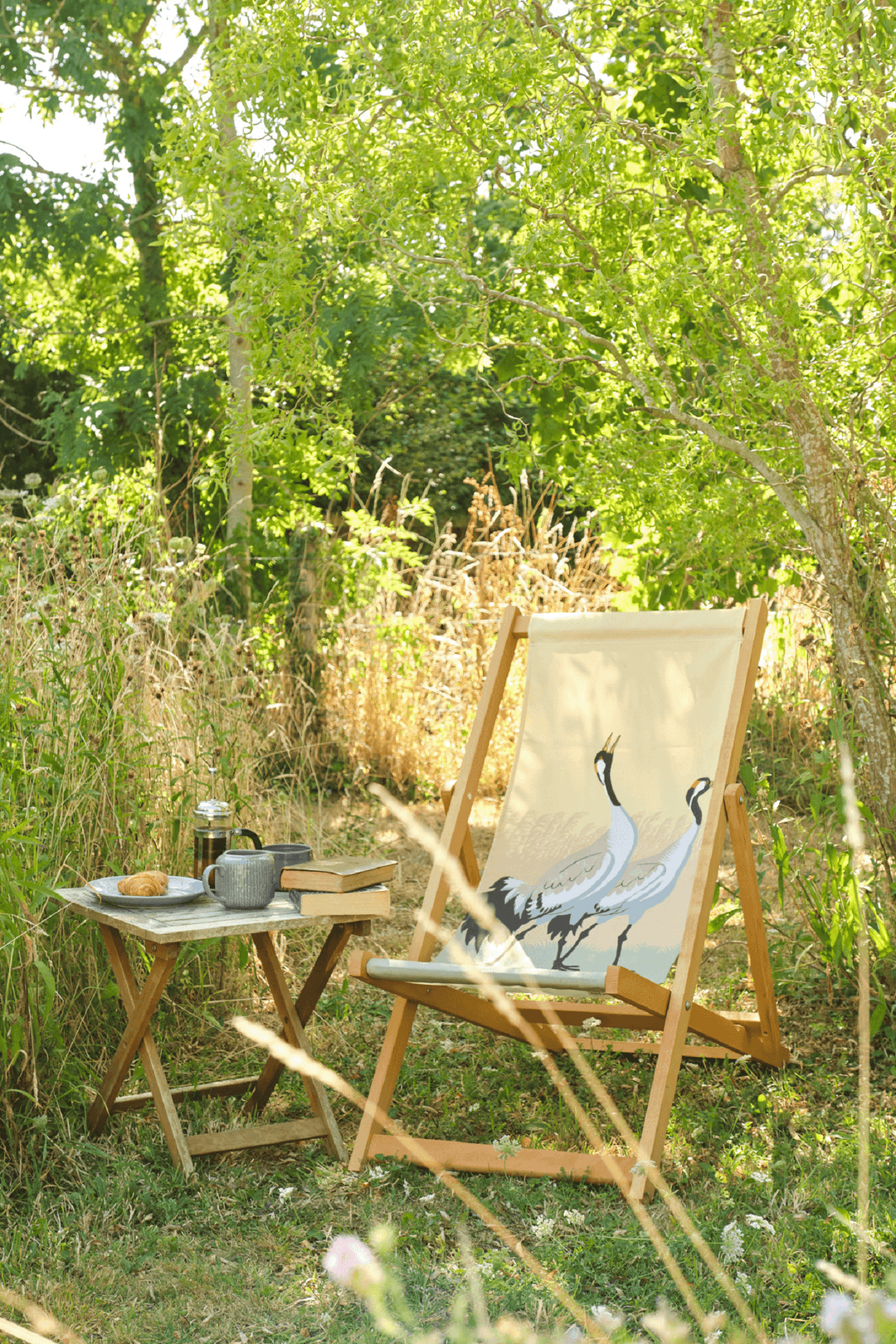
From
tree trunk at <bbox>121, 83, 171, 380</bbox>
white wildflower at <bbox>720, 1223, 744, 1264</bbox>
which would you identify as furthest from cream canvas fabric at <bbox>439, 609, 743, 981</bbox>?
tree trunk at <bbox>121, 83, 171, 380</bbox>

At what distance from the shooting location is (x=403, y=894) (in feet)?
14.6

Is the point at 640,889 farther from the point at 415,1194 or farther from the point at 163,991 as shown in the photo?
the point at 163,991

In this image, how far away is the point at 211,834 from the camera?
271 cm

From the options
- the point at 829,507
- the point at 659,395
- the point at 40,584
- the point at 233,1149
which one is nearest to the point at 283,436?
the point at 40,584

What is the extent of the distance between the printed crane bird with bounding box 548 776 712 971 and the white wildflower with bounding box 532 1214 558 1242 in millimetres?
582

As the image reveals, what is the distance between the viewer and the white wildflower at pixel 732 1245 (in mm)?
2014

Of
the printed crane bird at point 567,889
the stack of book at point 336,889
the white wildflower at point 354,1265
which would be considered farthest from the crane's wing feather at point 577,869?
the white wildflower at point 354,1265

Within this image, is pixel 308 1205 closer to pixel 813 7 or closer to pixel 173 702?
pixel 173 702

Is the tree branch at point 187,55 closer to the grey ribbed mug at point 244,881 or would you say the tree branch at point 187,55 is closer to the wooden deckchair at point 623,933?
the wooden deckchair at point 623,933

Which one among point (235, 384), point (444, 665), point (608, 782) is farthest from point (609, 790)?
point (235, 384)

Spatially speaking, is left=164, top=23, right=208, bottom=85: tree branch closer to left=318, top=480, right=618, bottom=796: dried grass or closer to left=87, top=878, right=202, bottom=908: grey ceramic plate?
left=318, top=480, right=618, bottom=796: dried grass

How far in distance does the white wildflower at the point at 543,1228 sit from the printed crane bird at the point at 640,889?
0.58 meters

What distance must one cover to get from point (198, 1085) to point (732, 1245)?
1.29 m

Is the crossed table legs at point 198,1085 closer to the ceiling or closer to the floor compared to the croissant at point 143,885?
closer to the floor
